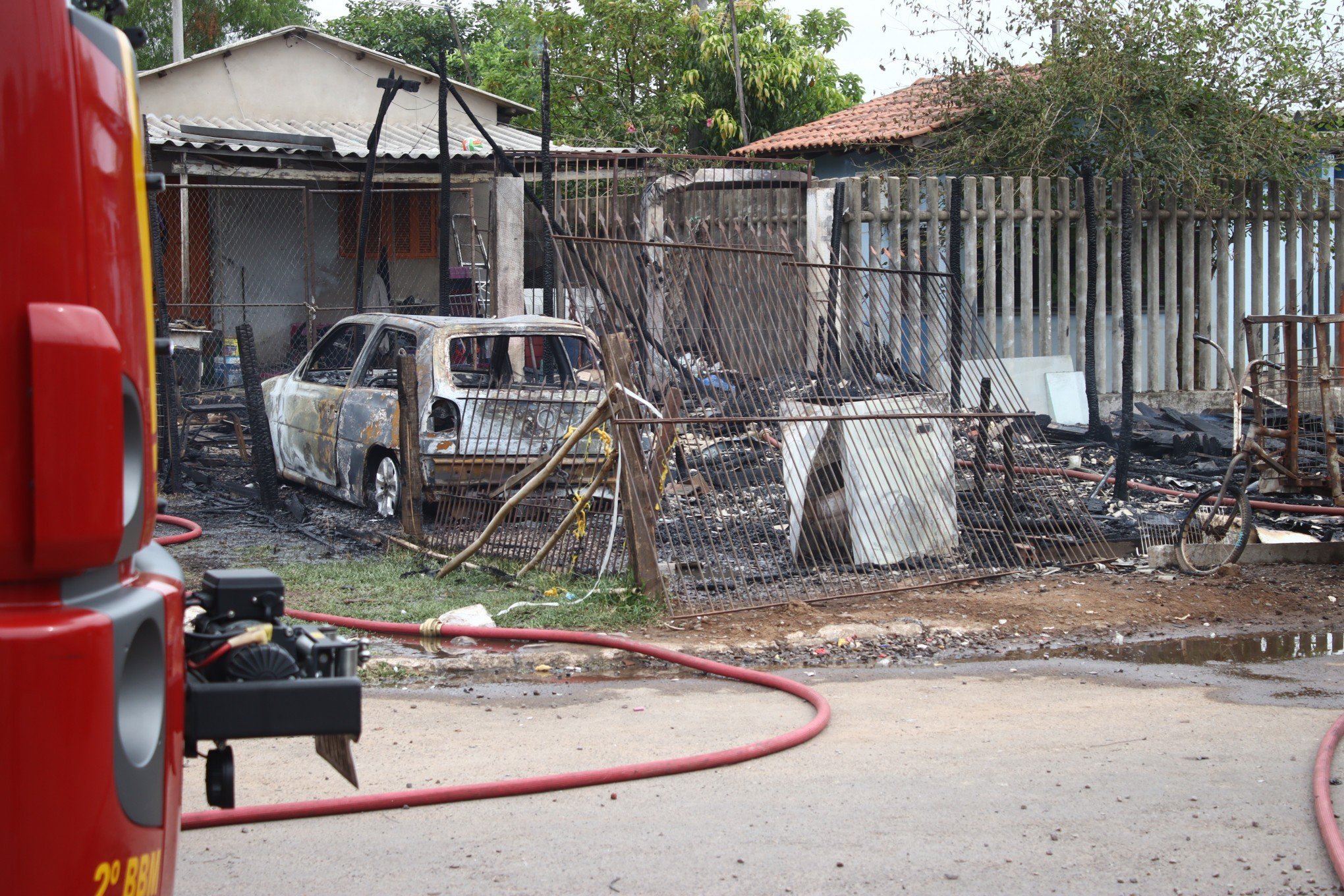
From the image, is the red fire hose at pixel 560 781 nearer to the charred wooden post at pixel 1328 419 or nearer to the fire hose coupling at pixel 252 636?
the fire hose coupling at pixel 252 636

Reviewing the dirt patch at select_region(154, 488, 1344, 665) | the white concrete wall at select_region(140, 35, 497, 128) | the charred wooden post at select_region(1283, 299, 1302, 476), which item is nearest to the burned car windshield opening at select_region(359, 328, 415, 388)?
the dirt patch at select_region(154, 488, 1344, 665)

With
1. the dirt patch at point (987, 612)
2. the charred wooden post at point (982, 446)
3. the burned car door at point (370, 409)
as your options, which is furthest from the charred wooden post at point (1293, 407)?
the burned car door at point (370, 409)

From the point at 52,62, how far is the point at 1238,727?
469cm

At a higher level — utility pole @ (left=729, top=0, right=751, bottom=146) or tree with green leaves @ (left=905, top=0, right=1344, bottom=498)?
utility pole @ (left=729, top=0, right=751, bottom=146)

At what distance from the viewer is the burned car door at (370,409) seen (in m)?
8.46

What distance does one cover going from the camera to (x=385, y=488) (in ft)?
28.4

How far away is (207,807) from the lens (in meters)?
3.84

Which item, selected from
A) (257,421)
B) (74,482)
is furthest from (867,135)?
(74,482)

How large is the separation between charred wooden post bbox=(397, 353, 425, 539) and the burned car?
3.6 inches

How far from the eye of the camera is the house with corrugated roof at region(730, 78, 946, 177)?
49.7ft

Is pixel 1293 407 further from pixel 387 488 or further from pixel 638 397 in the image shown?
pixel 387 488

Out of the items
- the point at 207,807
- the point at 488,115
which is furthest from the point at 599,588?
the point at 488,115

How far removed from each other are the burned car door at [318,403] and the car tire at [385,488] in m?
0.46

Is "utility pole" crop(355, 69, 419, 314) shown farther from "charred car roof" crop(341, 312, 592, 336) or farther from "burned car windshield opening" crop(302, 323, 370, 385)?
"charred car roof" crop(341, 312, 592, 336)
